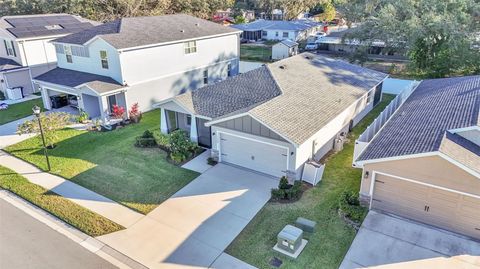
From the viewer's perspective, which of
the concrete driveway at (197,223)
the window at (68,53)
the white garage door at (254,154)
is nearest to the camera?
the concrete driveway at (197,223)

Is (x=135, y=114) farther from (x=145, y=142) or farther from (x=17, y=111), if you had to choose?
(x=17, y=111)

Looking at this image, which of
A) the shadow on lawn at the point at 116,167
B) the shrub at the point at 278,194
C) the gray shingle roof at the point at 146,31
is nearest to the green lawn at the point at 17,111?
the shadow on lawn at the point at 116,167

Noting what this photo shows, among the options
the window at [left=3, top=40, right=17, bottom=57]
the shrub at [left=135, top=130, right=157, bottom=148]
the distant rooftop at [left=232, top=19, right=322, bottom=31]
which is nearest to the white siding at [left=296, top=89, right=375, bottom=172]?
the shrub at [left=135, top=130, right=157, bottom=148]

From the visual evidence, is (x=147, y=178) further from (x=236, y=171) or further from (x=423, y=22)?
(x=423, y=22)

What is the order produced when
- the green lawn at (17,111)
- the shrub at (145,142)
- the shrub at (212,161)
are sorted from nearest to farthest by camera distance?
the shrub at (212,161)
the shrub at (145,142)
the green lawn at (17,111)

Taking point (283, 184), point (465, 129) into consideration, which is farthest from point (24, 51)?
point (465, 129)

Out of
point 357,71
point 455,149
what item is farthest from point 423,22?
point 455,149

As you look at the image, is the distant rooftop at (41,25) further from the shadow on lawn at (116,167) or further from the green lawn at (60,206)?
the green lawn at (60,206)

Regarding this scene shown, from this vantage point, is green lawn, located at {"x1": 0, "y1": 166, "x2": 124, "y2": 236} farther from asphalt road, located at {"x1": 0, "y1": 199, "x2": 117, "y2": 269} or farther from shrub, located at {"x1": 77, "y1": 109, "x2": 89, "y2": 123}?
shrub, located at {"x1": 77, "y1": 109, "x2": 89, "y2": 123}
